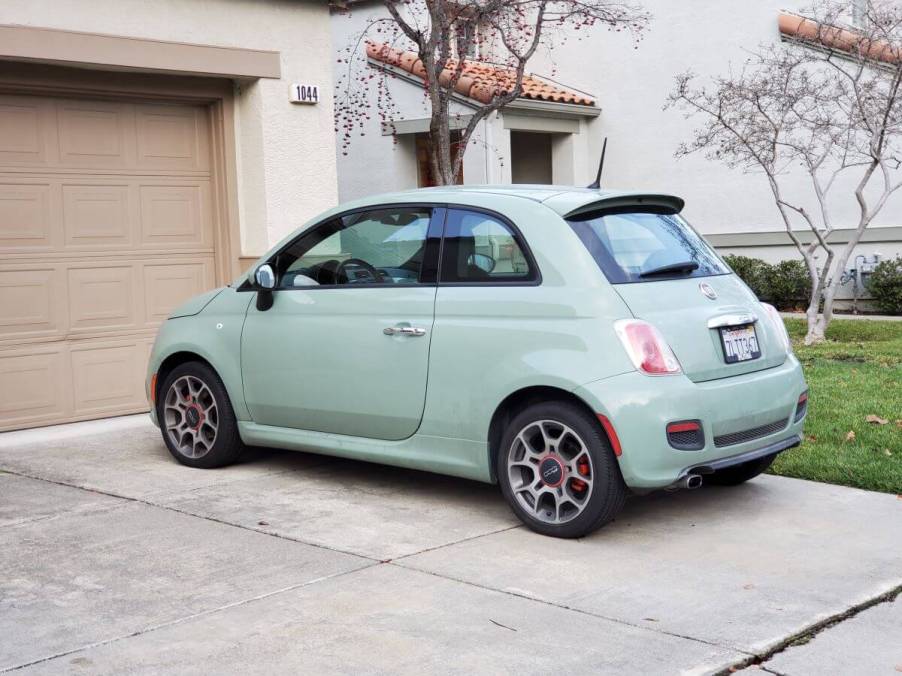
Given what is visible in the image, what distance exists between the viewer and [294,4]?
9.93 meters

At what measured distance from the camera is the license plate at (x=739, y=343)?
5488 millimetres

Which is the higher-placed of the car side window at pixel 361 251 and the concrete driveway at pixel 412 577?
the car side window at pixel 361 251

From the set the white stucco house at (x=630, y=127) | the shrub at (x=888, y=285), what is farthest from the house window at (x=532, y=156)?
the shrub at (x=888, y=285)

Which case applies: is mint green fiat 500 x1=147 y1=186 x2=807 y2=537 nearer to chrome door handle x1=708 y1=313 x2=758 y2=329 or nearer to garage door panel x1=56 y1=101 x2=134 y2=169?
chrome door handle x1=708 y1=313 x2=758 y2=329

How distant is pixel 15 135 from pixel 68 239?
0.87m

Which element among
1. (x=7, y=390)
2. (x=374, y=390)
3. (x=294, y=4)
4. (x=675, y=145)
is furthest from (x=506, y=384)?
(x=675, y=145)

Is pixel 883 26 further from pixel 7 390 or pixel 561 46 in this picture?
pixel 7 390

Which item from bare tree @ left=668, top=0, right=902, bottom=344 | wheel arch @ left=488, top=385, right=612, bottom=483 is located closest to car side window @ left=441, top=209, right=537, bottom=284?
wheel arch @ left=488, top=385, right=612, bottom=483

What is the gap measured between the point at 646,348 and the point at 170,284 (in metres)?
5.39

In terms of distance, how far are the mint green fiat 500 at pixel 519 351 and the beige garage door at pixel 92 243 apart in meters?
2.51

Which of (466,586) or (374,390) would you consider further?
(374,390)

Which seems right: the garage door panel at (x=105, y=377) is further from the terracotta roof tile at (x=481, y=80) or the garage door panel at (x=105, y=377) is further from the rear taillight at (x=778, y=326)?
the terracotta roof tile at (x=481, y=80)

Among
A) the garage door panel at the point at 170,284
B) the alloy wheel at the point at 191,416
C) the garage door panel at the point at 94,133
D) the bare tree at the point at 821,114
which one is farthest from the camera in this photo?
the bare tree at the point at 821,114

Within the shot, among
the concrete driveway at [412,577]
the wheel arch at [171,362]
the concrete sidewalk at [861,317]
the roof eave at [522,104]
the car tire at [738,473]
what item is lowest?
the concrete driveway at [412,577]
